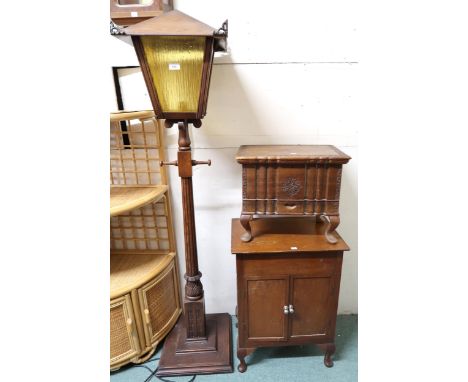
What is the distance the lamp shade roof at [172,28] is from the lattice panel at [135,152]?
0.56 metres

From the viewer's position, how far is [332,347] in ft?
4.99

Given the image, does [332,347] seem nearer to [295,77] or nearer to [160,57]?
[295,77]

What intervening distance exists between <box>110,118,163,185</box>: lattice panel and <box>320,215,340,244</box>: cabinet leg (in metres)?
0.94

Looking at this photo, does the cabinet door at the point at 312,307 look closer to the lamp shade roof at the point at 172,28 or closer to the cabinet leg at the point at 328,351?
the cabinet leg at the point at 328,351

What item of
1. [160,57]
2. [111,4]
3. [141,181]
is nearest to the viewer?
[160,57]

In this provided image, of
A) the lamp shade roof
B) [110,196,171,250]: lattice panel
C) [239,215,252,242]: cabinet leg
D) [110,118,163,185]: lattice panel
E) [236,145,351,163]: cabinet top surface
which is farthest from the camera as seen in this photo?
[110,196,171,250]: lattice panel

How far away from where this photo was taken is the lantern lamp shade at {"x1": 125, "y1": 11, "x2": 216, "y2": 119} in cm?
109

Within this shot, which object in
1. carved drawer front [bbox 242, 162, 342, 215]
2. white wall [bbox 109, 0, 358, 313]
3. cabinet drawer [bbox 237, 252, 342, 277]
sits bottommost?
cabinet drawer [bbox 237, 252, 342, 277]

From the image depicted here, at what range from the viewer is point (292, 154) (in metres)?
1.31

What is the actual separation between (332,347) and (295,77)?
4.69 feet

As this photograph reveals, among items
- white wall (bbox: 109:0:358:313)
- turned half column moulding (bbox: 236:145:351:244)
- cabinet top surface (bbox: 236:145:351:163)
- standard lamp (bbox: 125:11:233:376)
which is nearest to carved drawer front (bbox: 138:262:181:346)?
standard lamp (bbox: 125:11:233:376)

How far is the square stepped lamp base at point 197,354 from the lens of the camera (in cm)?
152

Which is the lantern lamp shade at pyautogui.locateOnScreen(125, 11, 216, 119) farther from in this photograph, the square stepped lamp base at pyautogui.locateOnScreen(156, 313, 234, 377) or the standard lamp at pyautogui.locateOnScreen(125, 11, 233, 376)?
the square stepped lamp base at pyautogui.locateOnScreen(156, 313, 234, 377)

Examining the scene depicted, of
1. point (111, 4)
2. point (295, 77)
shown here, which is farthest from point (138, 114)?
point (295, 77)
